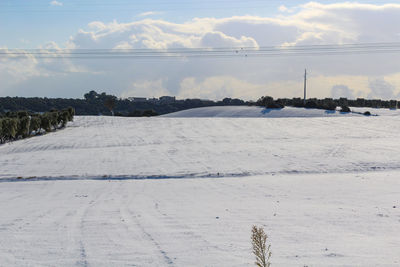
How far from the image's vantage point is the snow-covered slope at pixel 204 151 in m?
16.3

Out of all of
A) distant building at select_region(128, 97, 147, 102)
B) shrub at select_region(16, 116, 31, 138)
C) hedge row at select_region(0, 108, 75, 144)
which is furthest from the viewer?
distant building at select_region(128, 97, 147, 102)

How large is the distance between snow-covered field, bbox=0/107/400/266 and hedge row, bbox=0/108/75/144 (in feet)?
3.94

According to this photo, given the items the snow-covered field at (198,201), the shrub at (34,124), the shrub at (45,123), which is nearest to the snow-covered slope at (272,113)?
the snow-covered field at (198,201)

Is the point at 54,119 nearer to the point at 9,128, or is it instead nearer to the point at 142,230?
the point at 9,128

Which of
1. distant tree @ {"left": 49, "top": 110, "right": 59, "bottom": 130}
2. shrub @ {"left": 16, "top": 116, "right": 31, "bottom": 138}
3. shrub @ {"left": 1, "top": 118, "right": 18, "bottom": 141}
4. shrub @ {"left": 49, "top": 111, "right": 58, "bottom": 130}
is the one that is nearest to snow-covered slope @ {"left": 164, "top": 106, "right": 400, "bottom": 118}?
distant tree @ {"left": 49, "top": 110, "right": 59, "bottom": 130}

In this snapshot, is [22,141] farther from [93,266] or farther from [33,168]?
[93,266]

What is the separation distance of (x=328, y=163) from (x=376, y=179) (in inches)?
129

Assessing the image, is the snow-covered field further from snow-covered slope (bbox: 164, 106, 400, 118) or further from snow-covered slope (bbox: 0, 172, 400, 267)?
snow-covered slope (bbox: 164, 106, 400, 118)

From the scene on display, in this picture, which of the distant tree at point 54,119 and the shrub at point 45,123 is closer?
the shrub at point 45,123

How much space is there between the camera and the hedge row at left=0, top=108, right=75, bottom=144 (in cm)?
2555

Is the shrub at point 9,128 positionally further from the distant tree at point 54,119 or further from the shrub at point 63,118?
the shrub at point 63,118

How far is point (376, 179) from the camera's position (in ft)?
45.6

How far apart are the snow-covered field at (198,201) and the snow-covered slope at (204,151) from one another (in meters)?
0.08

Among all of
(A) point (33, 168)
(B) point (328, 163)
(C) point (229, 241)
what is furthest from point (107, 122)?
(C) point (229, 241)
